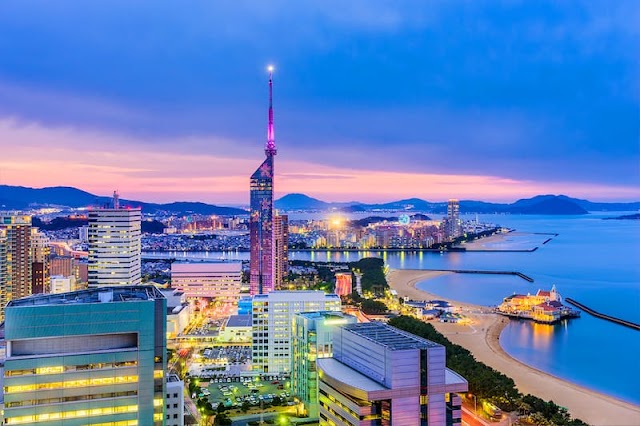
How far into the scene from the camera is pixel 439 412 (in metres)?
7.73

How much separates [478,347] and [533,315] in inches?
223

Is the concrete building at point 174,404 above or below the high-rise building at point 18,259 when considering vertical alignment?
below

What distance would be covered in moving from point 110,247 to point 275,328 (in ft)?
24.7

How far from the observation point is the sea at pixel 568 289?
15.6m

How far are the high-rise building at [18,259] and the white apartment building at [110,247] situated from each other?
15.7 ft

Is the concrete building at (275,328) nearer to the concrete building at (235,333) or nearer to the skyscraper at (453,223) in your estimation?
the concrete building at (235,333)

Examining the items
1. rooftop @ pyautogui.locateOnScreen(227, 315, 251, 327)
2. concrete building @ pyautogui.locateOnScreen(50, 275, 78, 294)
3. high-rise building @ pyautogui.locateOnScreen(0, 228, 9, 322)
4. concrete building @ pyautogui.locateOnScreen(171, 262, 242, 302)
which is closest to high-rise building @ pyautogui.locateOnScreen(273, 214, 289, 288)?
concrete building @ pyautogui.locateOnScreen(171, 262, 242, 302)

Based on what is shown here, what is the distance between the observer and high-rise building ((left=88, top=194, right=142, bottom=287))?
19438mm

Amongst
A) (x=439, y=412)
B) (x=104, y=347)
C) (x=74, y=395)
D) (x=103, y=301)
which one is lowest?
(x=439, y=412)

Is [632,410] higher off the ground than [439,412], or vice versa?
[439,412]

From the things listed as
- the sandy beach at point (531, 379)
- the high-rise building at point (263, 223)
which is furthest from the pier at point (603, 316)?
the high-rise building at point (263, 223)

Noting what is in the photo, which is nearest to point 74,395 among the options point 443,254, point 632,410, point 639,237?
point 632,410

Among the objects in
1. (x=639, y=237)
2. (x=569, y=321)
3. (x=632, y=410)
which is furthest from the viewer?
(x=639, y=237)

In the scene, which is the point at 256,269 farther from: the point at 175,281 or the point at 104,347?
the point at 104,347
